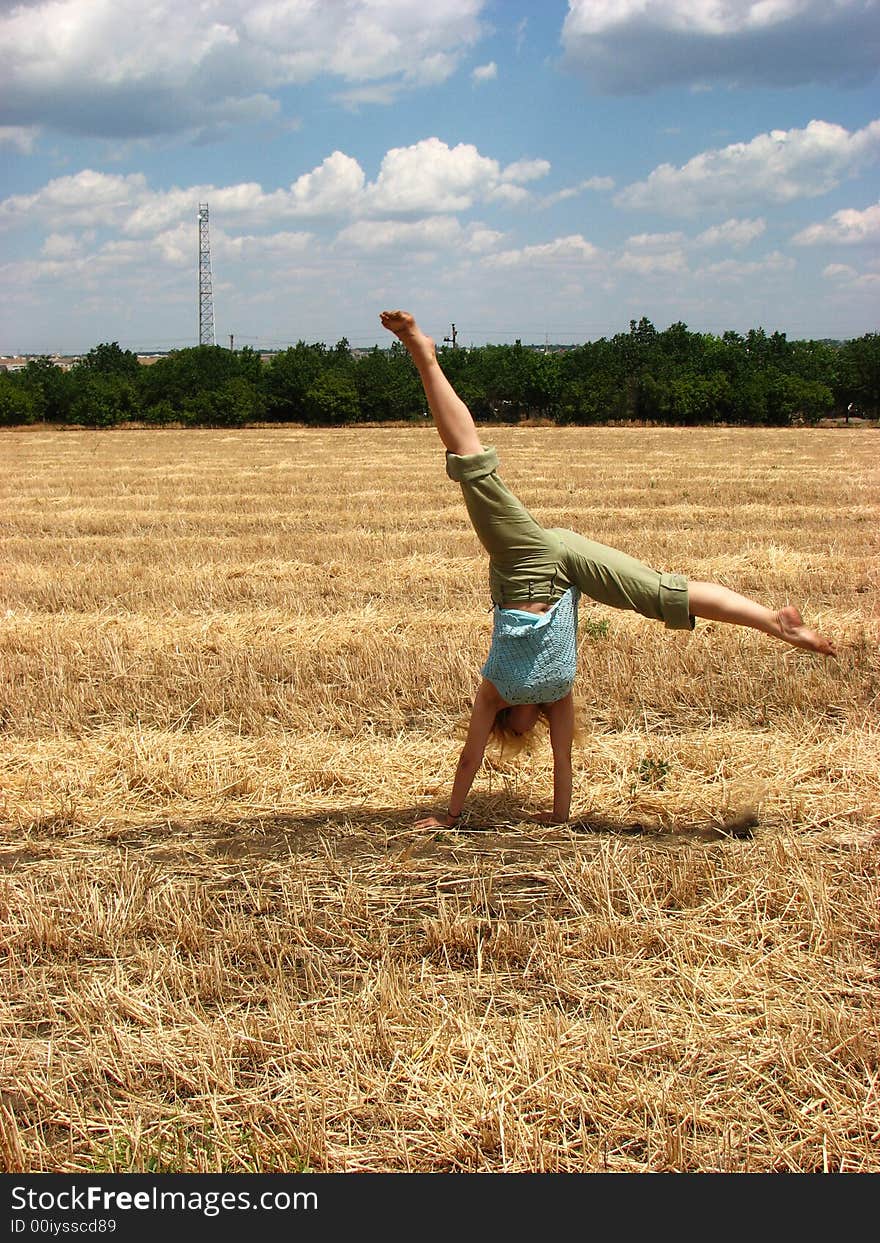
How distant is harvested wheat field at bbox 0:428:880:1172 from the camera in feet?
9.56

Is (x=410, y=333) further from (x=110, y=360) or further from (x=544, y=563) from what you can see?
(x=110, y=360)

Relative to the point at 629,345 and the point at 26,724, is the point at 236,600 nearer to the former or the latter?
the point at 26,724

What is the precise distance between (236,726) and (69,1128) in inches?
144

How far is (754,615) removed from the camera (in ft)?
13.1

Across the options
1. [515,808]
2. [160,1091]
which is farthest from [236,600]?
[160,1091]

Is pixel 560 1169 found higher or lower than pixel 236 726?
lower

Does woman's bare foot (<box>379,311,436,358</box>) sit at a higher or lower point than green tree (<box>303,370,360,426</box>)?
lower

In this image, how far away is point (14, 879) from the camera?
14.3 ft

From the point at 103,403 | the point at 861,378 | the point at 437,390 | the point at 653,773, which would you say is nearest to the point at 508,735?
the point at 653,773

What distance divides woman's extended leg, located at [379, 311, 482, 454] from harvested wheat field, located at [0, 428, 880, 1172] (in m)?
1.59

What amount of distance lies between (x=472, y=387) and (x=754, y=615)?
50.2 metres

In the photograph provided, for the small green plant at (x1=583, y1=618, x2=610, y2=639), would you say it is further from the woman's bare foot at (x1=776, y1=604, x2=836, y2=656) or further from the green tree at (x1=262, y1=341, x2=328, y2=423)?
the green tree at (x1=262, y1=341, x2=328, y2=423)

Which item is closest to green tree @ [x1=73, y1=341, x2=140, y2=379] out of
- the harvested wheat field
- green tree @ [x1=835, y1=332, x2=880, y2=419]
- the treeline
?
the treeline

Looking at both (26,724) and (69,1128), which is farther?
(26,724)
